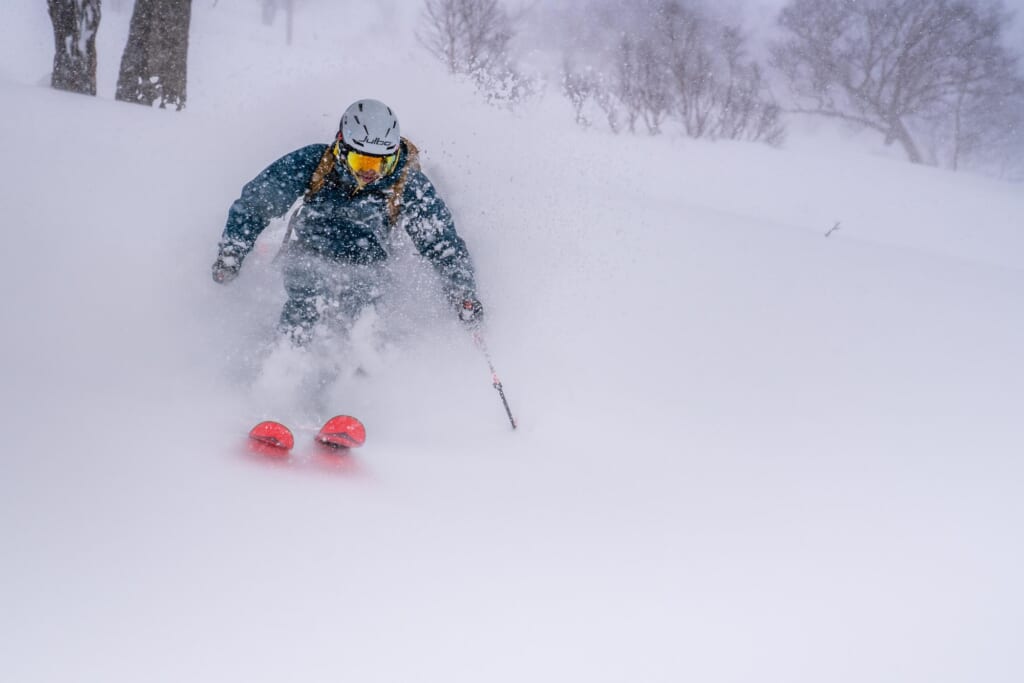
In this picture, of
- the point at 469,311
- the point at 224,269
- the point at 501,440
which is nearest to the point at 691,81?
the point at 469,311

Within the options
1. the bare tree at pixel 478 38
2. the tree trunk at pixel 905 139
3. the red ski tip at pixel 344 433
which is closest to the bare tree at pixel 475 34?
the bare tree at pixel 478 38

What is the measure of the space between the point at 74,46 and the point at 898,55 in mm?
20070

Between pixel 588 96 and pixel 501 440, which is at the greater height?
pixel 588 96

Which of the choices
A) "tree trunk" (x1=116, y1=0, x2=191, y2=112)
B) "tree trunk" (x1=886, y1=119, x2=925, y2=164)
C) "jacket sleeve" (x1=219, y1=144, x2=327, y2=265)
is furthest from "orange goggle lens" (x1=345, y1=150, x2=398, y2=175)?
"tree trunk" (x1=886, y1=119, x2=925, y2=164)

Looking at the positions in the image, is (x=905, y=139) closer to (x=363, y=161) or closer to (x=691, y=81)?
(x=691, y=81)

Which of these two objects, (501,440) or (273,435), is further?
(501,440)

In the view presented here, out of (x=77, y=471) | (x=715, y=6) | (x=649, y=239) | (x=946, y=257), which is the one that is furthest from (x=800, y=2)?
(x=77, y=471)

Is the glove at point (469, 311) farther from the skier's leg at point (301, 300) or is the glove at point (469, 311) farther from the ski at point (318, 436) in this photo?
the ski at point (318, 436)

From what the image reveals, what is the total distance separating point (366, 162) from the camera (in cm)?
307

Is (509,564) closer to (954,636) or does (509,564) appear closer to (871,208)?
(954,636)

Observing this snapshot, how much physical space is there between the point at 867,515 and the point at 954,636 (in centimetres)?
68

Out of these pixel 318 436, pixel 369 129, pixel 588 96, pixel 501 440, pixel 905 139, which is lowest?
pixel 501 440

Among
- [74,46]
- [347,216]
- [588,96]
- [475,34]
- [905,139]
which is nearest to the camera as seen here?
[347,216]

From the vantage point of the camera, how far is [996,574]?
2619 mm
